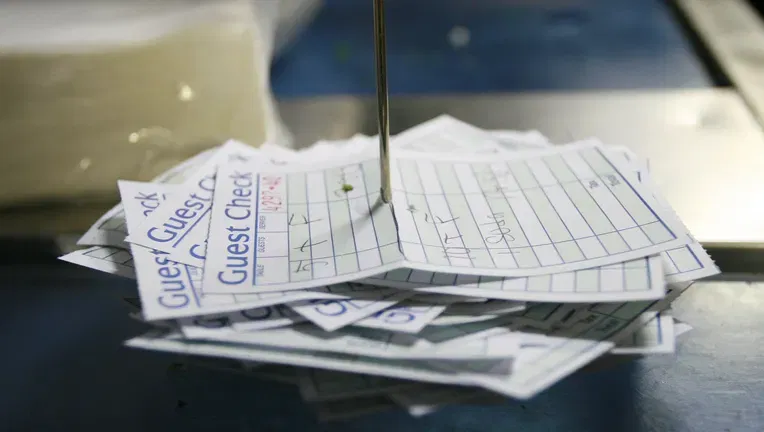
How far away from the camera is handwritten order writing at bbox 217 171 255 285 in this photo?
486 mm

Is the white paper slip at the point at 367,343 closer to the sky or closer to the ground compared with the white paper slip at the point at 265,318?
closer to the ground

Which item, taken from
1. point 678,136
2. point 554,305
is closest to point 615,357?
point 554,305

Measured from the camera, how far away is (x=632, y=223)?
522mm

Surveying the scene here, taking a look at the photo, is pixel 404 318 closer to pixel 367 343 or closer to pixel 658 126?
pixel 367 343

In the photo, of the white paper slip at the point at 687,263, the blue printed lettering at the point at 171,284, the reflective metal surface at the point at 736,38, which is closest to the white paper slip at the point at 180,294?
the blue printed lettering at the point at 171,284

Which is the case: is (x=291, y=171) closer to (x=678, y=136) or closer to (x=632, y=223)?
(x=632, y=223)

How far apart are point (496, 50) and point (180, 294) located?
3.82ft

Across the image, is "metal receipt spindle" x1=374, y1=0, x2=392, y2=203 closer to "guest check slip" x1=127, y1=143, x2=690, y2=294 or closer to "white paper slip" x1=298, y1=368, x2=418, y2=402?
"guest check slip" x1=127, y1=143, x2=690, y2=294

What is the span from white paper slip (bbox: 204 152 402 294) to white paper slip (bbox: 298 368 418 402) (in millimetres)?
62

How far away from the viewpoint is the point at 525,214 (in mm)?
552

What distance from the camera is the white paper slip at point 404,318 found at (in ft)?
1.47

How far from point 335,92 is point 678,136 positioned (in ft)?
2.09

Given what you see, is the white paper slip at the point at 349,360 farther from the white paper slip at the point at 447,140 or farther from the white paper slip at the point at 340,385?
the white paper slip at the point at 447,140

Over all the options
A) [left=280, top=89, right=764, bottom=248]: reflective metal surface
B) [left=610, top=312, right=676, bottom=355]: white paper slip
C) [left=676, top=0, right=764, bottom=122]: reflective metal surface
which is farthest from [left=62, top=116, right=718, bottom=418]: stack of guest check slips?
[left=676, top=0, right=764, bottom=122]: reflective metal surface
